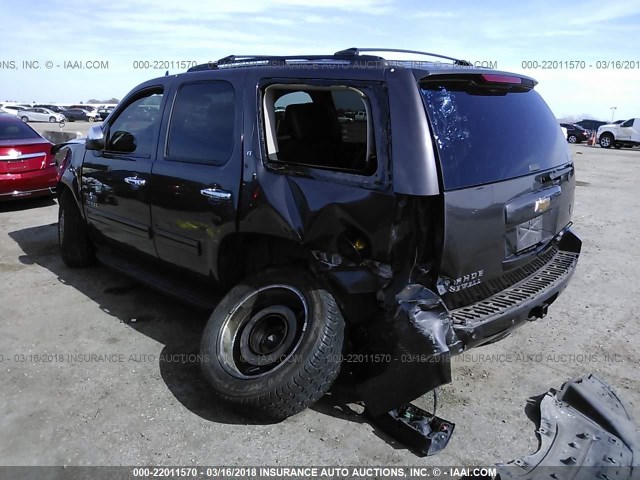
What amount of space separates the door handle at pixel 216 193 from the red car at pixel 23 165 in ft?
19.2

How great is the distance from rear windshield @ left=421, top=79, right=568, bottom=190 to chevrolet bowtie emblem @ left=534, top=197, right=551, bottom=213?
7.4 inches

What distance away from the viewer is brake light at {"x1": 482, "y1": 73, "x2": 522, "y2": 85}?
9.63 ft

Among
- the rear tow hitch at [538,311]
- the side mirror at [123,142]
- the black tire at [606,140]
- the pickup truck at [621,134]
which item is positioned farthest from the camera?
the black tire at [606,140]

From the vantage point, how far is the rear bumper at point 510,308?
2725 millimetres

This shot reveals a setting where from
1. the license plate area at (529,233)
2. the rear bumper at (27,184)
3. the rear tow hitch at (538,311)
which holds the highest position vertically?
the license plate area at (529,233)

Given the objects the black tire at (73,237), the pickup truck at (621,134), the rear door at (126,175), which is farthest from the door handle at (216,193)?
the pickup truck at (621,134)

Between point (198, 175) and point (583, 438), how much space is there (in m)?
2.78

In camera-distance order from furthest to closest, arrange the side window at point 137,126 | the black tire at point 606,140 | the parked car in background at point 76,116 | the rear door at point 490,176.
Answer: the parked car in background at point 76,116 → the black tire at point 606,140 → the side window at point 137,126 → the rear door at point 490,176

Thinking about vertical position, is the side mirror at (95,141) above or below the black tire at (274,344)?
above

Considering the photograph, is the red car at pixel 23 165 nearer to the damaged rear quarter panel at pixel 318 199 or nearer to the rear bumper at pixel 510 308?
the damaged rear quarter panel at pixel 318 199

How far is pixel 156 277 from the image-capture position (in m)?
4.22

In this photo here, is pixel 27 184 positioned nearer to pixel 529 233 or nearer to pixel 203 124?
pixel 203 124

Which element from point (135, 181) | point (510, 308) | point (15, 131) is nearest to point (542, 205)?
point (510, 308)

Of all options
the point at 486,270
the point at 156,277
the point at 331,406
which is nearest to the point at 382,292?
the point at 486,270
